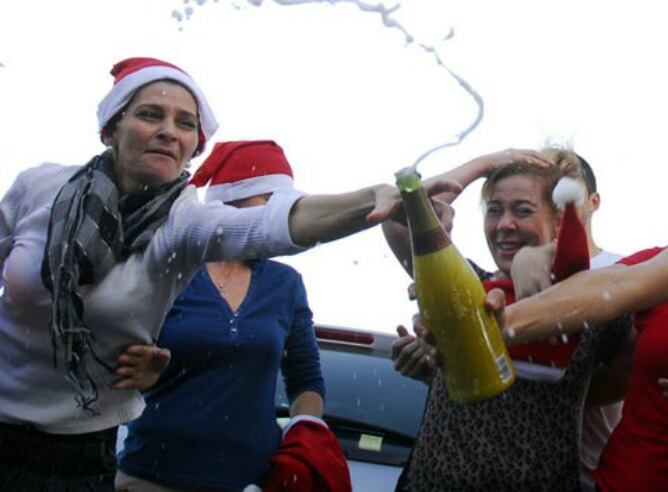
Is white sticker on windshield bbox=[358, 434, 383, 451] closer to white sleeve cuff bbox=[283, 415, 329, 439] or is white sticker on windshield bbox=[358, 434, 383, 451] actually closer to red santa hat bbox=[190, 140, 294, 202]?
white sleeve cuff bbox=[283, 415, 329, 439]

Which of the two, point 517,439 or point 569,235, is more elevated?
point 569,235

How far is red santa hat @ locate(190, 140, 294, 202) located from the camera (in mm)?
3682

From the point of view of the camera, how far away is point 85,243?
Answer: 2564 mm

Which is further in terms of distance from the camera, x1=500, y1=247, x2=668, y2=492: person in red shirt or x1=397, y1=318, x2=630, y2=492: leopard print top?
x1=397, y1=318, x2=630, y2=492: leopard print top

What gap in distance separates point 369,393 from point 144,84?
1.80 metres

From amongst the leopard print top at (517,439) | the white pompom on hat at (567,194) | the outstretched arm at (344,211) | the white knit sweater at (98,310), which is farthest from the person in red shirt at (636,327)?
the white knit sweater at (98,310)

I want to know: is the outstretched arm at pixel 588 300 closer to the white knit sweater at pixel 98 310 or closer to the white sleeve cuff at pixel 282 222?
the white sleeve cuff at pixel 282 222

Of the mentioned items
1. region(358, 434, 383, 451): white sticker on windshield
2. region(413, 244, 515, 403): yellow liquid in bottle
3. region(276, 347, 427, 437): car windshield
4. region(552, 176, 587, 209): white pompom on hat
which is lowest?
region(358, 434, 383, 451): white sticker on windshield

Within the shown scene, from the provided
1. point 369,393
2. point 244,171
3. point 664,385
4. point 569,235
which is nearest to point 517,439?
point 664,385

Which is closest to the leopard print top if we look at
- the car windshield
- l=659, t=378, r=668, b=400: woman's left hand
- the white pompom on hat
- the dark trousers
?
l=659, t=378, r=668, b=400: woman's left hand

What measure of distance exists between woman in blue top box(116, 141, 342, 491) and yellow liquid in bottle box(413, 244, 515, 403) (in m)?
1.09

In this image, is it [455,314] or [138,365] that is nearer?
[455,314]

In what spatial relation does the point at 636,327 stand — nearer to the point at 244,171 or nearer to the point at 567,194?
the point at 567,194

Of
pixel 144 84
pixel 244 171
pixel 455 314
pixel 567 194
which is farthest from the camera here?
pixel 244 171
